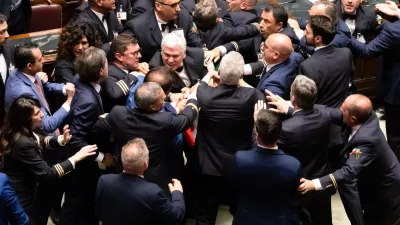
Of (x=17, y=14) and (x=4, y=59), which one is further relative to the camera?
(x=17, y=14)

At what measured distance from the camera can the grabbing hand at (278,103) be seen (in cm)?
369

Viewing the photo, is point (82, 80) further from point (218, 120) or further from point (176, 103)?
point (218, 120)

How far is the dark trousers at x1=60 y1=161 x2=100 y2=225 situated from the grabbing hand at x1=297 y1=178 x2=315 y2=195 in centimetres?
130

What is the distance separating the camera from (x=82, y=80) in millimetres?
3629

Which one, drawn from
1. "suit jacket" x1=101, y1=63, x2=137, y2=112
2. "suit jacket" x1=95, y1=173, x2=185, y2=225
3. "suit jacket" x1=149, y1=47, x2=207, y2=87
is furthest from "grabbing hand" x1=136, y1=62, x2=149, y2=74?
"suit jacket" x1=95, y1=173, x2=185, y2=225

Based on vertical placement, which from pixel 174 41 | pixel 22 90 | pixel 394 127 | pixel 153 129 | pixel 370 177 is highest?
pixel 174 41

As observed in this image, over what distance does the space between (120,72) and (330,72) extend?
1.40m

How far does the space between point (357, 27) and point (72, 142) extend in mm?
2747

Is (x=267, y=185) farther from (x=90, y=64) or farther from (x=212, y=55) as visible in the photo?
(x=212, y=55)

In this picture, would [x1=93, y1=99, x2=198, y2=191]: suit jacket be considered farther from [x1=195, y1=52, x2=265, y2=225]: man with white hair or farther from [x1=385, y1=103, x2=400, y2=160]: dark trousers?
[x1=385, y1=103, x2=400, y2=160]: dark trousers

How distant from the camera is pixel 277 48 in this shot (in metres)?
3.89

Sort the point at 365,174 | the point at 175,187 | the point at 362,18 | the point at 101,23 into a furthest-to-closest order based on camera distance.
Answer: the point at 362,18
the point at 101,23
the point at 365,174
the point at 175,187

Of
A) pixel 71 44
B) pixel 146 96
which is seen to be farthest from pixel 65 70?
pixel 146 96

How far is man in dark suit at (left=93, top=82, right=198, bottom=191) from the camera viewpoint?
331 centimetres
